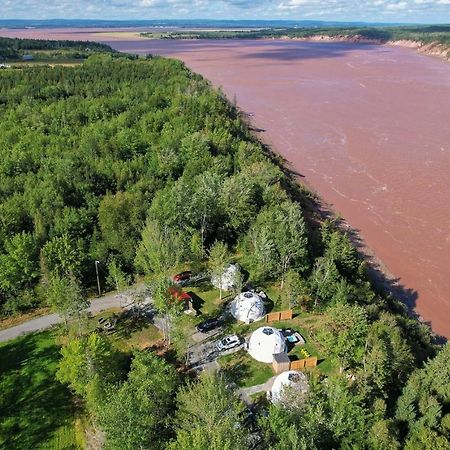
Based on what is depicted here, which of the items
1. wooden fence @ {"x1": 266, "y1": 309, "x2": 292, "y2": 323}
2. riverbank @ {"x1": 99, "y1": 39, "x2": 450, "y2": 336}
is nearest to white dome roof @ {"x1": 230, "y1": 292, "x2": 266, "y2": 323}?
wooden fence @ {"x1": 266, "y1": 309, "x2": 292, "y2": 323}

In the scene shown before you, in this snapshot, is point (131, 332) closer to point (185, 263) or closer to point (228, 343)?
point (228, 343)

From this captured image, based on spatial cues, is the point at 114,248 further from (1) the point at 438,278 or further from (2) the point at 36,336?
(1) the point at 438,278

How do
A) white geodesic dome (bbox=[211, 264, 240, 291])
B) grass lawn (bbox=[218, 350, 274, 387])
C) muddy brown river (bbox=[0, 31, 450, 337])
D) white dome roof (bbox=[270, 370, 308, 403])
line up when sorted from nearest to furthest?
white dome roof (bbox=[270, 370, 308, 403]) < grass lawn (bbox=[218, 350, 274, 387]) < white geodesic dome (bbox=[211, 264, 240, 291]) < muddy brown river (bbox=[0, 31, 450, 337])

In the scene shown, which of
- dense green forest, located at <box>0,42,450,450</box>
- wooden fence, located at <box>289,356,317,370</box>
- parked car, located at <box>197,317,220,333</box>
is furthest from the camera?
parked car, located at <box>197,317,220,333</box>

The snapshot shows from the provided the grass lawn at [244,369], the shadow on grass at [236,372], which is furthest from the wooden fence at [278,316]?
the shadow on grass at [236,372]

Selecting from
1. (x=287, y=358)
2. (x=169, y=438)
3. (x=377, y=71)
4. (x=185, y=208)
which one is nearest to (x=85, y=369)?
(x=169, y=438)

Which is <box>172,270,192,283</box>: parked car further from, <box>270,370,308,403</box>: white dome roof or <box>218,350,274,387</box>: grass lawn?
<box>270,370,308,403</box>: white dome roof

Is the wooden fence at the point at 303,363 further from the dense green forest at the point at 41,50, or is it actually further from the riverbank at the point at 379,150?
the dense green forest at the point at 41,50
